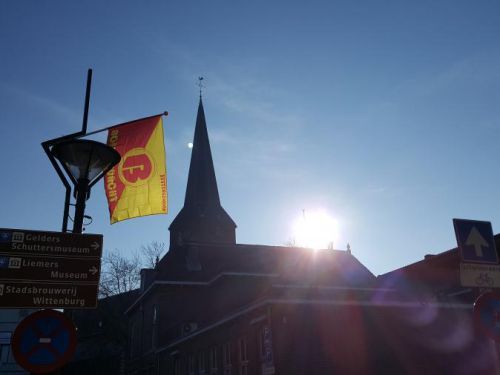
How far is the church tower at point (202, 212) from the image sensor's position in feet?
141

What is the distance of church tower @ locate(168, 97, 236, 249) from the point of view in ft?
141

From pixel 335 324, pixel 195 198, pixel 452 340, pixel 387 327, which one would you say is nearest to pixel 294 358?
pixel 335 324

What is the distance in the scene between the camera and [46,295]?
17.9ft

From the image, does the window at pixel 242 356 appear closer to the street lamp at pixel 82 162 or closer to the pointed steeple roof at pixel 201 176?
the street lamp at pixel 82 162

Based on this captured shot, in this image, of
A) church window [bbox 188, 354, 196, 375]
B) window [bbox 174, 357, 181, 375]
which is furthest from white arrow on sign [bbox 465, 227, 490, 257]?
window [bbox 174, 357, 181, 375]

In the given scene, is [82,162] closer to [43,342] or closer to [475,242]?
[43,342]

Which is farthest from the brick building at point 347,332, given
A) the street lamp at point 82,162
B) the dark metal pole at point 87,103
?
the street lamp at point 82,162

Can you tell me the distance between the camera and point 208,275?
35.9 meters

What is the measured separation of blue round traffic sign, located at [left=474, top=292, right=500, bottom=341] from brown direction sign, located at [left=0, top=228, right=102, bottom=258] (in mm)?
4383

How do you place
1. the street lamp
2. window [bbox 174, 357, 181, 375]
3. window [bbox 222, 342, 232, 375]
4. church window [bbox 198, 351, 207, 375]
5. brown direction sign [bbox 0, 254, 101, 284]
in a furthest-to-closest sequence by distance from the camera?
window [bbox 174, 357, 181, 375] < church window [bbox 198, 351, 207, 375] < window [bbox 222, 342, 232, 375] < the street lamp < brown direction sign [bbox 0, 254, 101, 284]

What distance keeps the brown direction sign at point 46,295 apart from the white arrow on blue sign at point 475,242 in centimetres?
425

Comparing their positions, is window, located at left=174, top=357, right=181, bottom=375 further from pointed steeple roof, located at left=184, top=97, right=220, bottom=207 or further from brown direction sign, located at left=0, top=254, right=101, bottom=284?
brown direction sign, located at left=0, top=254, right=101, bottom=284

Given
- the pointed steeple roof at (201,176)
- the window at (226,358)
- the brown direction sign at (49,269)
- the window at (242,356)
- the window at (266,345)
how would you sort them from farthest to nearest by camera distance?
the pointed steeple roof at (201,176) → the window at (226,358) → the window at (242,356) → the window at (266,345) → the brown direction sign at (49,269)

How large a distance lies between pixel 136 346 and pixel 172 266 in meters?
7.75
